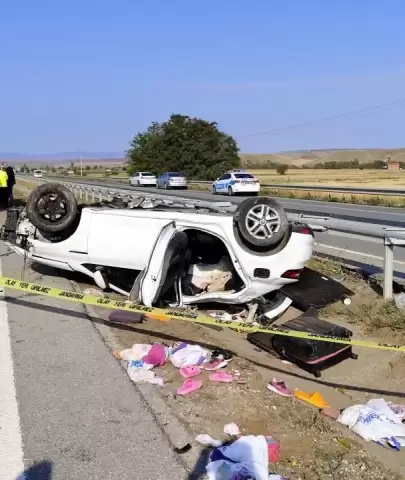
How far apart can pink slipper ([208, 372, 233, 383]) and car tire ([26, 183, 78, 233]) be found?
10.8 ft

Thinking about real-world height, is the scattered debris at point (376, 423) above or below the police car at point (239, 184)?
below

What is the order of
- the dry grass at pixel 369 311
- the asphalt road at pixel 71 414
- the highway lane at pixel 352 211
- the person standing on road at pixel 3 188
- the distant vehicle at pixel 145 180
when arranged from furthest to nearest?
1. the distant vehicle at pixel 145 180
2. the person standing on road at pixel 3 188
3. the highway lane at pixel 352 211
4. the dry grass at pixel 369 311
5. the asphalt road at pixel 71 414

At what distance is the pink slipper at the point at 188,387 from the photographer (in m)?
4.41

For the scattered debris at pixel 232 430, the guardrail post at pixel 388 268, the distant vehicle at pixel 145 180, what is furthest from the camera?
the distant vehicle at pixel 145 180

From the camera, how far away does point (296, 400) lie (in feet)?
14.6

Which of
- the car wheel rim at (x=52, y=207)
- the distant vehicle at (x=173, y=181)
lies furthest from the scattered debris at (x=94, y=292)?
the distant vehicle at (x=173, y=181)

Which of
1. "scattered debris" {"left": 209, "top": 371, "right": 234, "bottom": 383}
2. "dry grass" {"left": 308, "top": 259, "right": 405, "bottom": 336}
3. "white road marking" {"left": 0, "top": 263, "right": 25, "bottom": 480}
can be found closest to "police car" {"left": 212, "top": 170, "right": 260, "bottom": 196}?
"dry grass" {"left": 308, "top": 259, "right": 405, "bottom": 336}

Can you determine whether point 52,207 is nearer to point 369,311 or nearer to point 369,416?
point 369,311

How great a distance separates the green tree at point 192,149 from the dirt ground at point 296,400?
53434 mm

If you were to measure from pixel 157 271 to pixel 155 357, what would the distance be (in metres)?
1.24

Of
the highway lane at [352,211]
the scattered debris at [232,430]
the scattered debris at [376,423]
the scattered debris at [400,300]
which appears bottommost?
the scattered debris at [376,423]

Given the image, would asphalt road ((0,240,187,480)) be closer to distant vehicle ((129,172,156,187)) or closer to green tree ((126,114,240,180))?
distant vehicle ((129,172,156,187))

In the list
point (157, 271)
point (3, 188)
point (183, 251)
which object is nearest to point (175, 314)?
point (157, 271)

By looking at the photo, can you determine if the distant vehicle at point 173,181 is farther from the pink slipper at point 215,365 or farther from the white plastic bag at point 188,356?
the pink slipper at point 215,365
